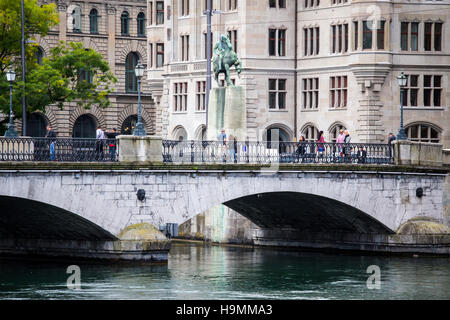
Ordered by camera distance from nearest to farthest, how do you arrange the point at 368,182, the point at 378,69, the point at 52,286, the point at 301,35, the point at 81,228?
the point at 52,286 → the point at 81,228 → the point at 368,182 → the point at 378,69 → the point at 301,35

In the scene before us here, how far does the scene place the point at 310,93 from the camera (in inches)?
3152

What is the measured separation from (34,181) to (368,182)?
14.7 m

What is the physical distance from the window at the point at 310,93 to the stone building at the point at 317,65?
57 mm

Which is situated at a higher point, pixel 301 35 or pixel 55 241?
pixel 301 35

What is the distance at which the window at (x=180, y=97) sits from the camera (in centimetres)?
8471

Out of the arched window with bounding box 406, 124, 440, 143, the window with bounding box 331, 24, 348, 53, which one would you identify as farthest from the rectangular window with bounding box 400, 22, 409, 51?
the arched window with bounding box 406, 124, 440, 143

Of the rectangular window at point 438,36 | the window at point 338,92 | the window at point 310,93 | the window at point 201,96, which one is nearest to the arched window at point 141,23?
the window at point 201,96

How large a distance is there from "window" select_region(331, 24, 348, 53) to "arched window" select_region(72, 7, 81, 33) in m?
23.9

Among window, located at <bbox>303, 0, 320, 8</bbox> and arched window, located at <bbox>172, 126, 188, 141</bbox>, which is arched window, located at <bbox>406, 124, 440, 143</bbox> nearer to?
window, located at <bbox>303, 0, 320, 8</bbox>

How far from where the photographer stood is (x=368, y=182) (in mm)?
56719

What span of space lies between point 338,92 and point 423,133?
209 inches

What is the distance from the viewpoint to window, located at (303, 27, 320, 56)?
79.0 meters

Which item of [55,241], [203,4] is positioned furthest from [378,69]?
[55,241]

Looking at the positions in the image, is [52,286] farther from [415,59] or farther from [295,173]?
[415,59]
